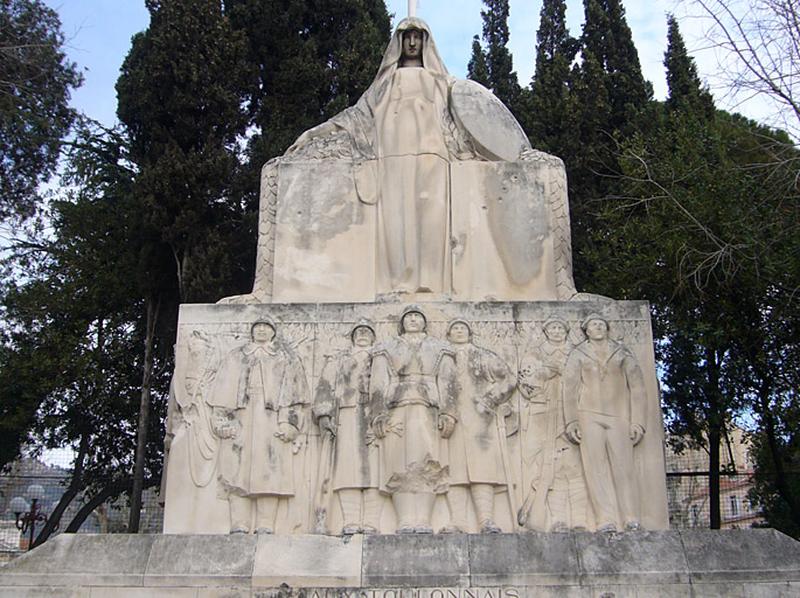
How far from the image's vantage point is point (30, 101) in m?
20.0

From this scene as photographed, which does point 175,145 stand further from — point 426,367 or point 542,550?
point 542,550

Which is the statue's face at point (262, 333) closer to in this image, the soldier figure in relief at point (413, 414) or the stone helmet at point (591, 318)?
the soldier figure in relief at point (413, 414)

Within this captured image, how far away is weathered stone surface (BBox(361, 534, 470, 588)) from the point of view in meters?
9.02

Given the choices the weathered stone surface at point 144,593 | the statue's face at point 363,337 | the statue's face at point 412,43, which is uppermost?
the statue's face at point 412,43

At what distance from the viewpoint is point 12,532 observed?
87.3 feet

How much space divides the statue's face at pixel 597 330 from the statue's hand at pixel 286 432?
3.43m

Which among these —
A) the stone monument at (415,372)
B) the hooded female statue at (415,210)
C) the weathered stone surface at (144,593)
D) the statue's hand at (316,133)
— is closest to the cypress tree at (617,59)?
the hooded female statue at (415,210)

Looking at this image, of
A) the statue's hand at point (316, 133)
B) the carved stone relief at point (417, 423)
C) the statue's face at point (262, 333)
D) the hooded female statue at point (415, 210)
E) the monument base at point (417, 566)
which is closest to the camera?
the monument base at point (417, 566)

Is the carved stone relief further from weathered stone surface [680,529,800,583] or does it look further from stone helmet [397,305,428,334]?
weathered stone surface [680,529,800,583]

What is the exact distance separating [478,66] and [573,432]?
19066mm

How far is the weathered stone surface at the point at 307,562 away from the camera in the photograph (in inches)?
360

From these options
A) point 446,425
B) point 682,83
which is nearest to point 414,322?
point 446,425

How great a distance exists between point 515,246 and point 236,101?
12.9 metres

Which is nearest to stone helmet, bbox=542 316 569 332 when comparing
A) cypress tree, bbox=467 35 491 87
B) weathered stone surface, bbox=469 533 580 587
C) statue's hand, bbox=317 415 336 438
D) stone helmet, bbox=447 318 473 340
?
stone helmet, bbox=447 318 473 340
